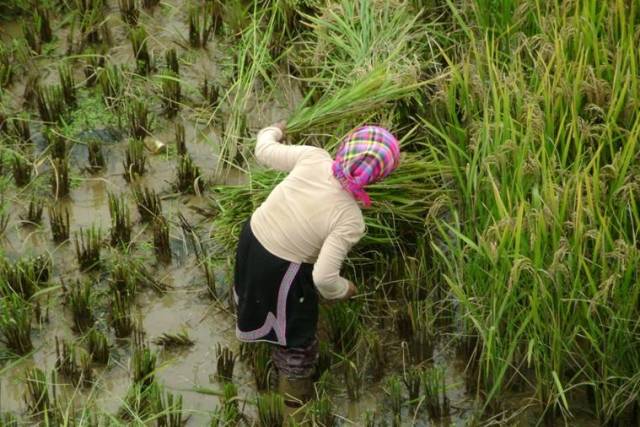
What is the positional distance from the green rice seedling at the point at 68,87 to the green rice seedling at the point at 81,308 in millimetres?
1176

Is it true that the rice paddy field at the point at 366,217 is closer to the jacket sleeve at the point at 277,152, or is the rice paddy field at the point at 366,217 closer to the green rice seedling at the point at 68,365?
the green rice seedling at the point at 68,365

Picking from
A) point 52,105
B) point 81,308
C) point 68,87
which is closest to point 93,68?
point 68,87

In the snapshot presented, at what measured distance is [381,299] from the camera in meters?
4.49

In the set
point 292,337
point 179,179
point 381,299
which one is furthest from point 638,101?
point 179,179

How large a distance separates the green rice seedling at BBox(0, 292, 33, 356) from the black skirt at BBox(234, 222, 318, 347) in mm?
776

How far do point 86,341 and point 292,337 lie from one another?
2.58 feet

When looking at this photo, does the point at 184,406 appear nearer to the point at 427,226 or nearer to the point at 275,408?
the point at 275,408

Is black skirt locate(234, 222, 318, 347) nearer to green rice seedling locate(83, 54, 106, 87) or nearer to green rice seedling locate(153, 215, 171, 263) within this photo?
green rice seedling locate(153, 215, 171, 263)

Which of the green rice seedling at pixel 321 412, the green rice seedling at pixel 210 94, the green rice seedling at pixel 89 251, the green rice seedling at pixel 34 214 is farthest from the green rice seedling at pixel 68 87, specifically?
the green rice seedling at pixel 321 412

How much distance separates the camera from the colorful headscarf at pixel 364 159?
389 cm

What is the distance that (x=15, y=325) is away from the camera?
14.0 ft

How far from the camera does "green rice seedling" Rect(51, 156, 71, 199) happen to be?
4906 millimetres

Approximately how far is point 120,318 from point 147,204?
23.1 inches

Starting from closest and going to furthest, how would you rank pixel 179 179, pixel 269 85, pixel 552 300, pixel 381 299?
pixel 552 300 < pixel 381 299 < pixel 179 179 < pixel 269 85
